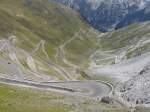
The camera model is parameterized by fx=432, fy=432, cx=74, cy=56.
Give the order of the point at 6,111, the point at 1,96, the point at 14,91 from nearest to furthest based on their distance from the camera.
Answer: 1. the point at 6,111
2. the point at 1,96
3. the point at 14,91

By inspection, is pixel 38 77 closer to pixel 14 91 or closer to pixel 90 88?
pixel 90 88

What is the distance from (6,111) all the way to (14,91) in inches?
1410

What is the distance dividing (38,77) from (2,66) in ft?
57.3

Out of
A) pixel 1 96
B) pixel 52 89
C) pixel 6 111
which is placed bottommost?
pixel 6 111

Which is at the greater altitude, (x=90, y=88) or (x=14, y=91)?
(x=90, y=88)

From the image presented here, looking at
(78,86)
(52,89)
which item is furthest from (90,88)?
(52,89)

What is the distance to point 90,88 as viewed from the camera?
161 m

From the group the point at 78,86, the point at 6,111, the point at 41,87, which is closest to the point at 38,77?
the point at 78,86

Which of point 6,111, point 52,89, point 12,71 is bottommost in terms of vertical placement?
point 6,111

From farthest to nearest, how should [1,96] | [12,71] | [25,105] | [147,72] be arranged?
[12,71]
[147,72]
[1,96]
[25,105]

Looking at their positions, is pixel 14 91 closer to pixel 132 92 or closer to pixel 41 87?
pixel 41 87

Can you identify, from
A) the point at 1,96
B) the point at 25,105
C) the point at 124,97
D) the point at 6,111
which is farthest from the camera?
→ the point at 124,97

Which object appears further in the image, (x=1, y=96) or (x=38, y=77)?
(x=38, y=77)

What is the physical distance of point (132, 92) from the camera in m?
125
